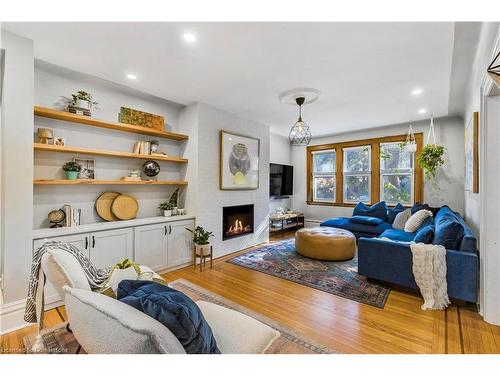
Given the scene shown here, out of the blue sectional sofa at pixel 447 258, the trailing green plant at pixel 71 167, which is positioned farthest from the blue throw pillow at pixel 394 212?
the trailing green plant at pixel 71 167

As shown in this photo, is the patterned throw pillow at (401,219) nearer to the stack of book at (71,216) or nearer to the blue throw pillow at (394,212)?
the blue throw pillow at (394,212)

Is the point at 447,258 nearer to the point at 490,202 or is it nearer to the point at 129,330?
the point at 490,202

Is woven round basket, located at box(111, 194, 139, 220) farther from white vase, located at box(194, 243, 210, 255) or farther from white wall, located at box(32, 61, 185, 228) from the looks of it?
white vase, located at box(194, 243, 210, 255)

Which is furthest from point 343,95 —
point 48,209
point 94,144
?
point 48,209

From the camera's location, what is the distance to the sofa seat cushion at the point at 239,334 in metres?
1.18

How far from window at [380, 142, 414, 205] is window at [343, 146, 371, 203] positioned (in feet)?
1.05

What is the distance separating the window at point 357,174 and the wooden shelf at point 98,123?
4117 millimetres

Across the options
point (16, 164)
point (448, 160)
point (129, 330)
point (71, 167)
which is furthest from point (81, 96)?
point (448, 160)

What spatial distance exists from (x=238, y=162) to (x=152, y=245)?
2.09 meters

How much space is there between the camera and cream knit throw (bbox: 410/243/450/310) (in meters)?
2.43

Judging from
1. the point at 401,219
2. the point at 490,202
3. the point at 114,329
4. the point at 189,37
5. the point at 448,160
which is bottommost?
the point at 401,219

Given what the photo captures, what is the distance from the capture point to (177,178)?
4156 mm

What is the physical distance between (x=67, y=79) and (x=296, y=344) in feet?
12.5

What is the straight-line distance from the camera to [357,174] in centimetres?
590
